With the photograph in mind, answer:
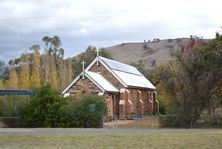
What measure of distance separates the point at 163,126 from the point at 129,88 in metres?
20.9

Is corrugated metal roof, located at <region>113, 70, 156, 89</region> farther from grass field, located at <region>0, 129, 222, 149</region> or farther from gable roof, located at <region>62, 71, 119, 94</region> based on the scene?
grass field, located at <region>0, 129, 222, 149</region>

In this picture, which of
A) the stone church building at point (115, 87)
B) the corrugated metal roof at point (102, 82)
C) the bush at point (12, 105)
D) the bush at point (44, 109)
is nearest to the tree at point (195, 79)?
the bush at point (44, 109)

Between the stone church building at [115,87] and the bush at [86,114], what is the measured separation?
760cm

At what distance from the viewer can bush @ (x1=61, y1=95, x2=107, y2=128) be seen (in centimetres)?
3934

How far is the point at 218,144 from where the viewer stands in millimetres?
20297

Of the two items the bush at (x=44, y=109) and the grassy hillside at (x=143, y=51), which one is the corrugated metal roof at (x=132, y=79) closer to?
the bush at (x=44, y=109)

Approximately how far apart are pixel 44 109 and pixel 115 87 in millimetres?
17563

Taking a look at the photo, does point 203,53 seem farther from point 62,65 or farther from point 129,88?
point 62,65

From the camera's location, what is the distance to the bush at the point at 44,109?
132 feet

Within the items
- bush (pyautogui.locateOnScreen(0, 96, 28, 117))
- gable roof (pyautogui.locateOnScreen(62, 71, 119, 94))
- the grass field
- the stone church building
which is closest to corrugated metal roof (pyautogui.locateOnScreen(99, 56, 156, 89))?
the stone church building

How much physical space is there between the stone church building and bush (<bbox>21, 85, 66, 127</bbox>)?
25.5 ft

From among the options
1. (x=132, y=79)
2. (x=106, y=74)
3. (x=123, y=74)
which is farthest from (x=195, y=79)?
(x=132, y=79)

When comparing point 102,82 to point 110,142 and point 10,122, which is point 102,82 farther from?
point 110,142

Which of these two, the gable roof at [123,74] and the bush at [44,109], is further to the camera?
the gable roof at [123,74]
